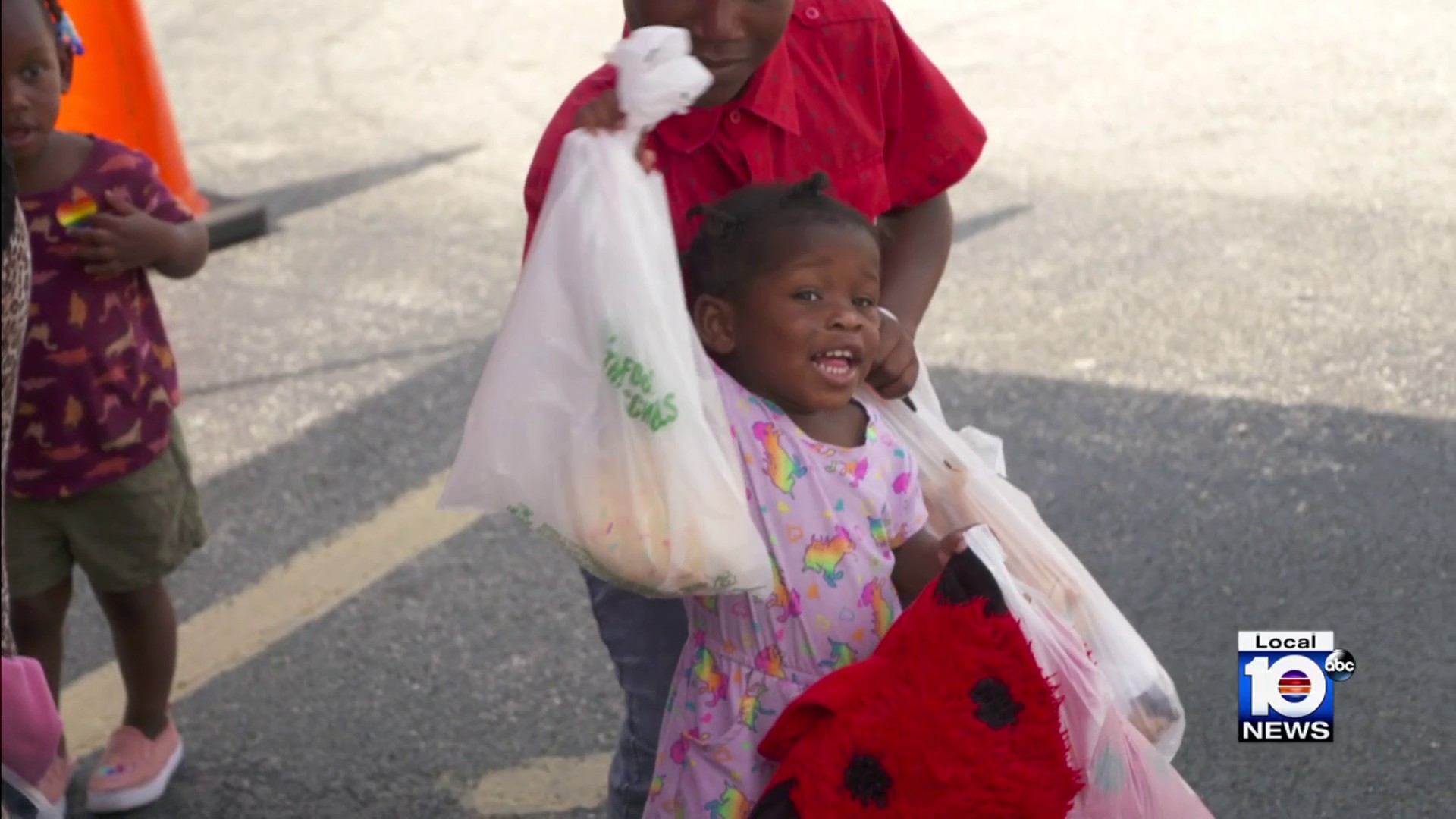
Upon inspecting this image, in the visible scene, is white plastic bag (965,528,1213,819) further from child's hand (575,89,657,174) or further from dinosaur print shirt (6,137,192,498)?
dinosaur print shirt (6,137,192,498)

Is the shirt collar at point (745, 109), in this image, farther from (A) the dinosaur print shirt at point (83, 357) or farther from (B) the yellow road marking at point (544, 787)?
(B) the yellow road marking at point (544, 787)

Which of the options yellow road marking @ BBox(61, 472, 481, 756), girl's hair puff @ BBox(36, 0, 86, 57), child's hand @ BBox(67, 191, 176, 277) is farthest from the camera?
yellow road marking @ BBox(61, 472, 481, 756)

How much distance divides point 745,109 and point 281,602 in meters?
2.36

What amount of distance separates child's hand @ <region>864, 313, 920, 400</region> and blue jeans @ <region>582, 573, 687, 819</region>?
46cm

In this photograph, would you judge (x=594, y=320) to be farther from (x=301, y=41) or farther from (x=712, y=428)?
(x=301, y=41)

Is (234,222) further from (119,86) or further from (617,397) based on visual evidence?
(617,397)

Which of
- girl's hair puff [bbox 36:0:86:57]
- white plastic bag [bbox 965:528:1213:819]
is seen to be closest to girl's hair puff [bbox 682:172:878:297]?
white plastic bag [bbox 965:528:1213:819]

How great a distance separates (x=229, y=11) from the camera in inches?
425

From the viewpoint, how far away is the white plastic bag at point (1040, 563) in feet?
8.48

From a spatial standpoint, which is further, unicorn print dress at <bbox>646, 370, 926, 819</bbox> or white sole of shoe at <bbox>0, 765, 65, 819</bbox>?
unicorn print dress at <bbox>646, 370, 926, 819</bbox>

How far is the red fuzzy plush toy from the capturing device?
2.28 metres

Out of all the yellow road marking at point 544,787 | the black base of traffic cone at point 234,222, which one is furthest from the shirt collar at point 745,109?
the black base of traffic cone at point 234,222

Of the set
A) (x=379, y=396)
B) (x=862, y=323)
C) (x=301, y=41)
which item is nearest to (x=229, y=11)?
(x=301, y=41)

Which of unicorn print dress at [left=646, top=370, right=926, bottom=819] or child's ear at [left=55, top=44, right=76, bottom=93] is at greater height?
child's ear at [left=55, top=44, right=76, bottom=93]
